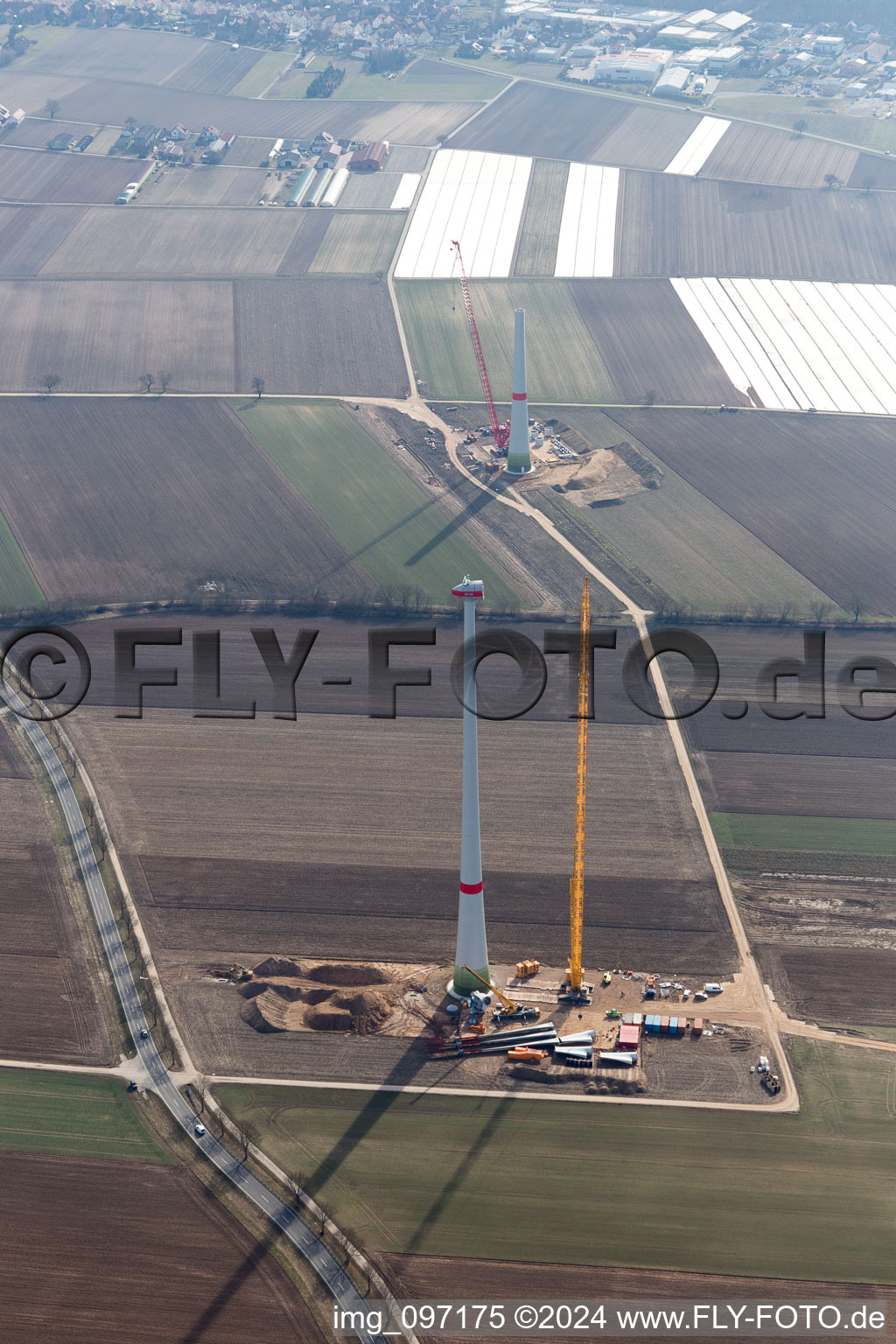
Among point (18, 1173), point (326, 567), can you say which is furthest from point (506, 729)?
point (18, 1173)

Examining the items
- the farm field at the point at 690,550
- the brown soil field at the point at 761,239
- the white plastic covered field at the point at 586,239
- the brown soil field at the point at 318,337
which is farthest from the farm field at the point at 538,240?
the farm field at the point at 690,550

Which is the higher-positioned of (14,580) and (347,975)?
(14,580)

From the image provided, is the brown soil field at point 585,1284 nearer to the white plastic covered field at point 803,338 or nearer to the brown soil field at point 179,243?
the white plastic covered field at point 803,338

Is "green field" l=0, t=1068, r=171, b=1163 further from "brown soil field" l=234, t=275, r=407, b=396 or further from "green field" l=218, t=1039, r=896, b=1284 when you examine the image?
"brown soil field" l=234, t=275, r=407, b=396

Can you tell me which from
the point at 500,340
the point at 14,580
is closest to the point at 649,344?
the point at 500,340

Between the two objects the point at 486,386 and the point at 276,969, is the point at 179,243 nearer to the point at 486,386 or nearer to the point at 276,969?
the point at 486,386

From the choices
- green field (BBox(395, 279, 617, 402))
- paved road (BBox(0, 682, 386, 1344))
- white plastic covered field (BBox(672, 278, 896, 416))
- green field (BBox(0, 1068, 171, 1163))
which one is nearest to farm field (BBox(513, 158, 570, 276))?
green field (BBox(395, 279, 617, 402))
